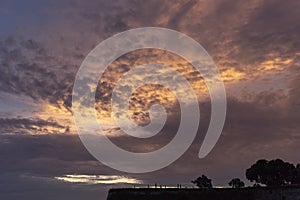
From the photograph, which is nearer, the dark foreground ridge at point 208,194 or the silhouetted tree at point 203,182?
the dark foreground ridge at point 208,194

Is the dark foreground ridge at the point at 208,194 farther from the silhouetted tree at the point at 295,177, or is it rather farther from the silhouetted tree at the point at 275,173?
the silhouetted tree at the point at 295,177

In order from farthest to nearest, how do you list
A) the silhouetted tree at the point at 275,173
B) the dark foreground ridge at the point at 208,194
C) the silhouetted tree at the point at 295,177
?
1. the silhouetted tree at the point at 275,173
2. the silhouetted tree at the point at 295,177
3. the dark foreground ridge at the point at 208,194

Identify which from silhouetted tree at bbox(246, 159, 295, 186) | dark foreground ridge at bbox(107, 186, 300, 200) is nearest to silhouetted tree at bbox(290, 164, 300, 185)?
silhouetted tree at bbox(246, 159, 295, 186)

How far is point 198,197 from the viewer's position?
312 feet

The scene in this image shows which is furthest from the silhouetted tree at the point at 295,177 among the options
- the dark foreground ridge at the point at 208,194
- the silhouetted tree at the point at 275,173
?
the dark foreground ridge at the point at 208,194

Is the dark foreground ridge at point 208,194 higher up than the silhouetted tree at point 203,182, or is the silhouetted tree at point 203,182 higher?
the silhouetted tree at point 203,182

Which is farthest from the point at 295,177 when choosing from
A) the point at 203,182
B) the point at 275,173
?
the point at 203,182

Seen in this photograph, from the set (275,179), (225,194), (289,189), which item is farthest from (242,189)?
(275,179)

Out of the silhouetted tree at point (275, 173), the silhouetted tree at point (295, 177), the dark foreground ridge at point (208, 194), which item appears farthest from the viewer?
the silhouetted tree at point (275, 173)

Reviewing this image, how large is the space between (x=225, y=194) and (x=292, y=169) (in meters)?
24.7

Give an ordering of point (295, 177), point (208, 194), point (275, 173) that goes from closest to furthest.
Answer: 1. point (208, 194)
2. point (295, 177)
3. point (275, 173)

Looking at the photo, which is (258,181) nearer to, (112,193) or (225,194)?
(225,194)

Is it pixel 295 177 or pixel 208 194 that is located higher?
pixel 295 177

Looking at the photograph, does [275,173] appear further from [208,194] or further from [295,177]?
[208,194]
